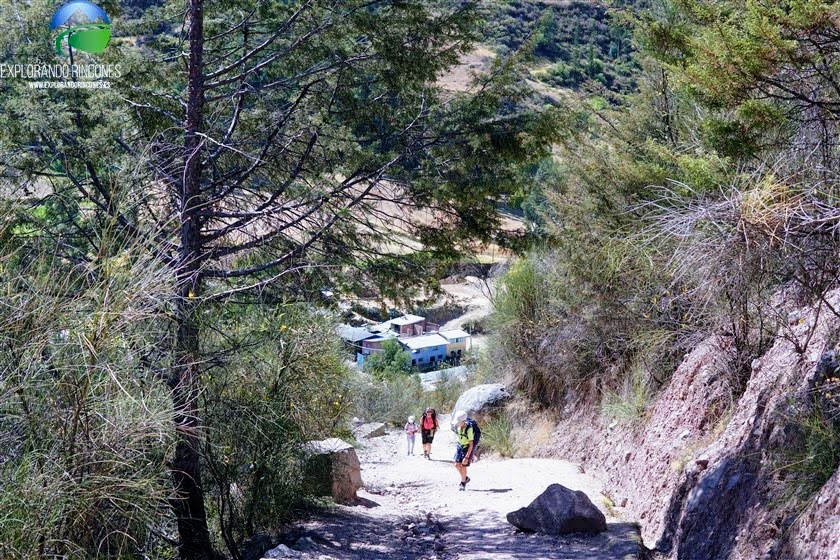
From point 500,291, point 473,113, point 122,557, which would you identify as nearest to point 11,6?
point 473,113

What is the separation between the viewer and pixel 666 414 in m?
12.2

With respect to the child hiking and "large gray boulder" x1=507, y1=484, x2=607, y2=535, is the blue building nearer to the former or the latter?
the child hiking

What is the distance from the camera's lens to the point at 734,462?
25.6 ft

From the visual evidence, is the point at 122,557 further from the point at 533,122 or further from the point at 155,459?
the point at 533,122

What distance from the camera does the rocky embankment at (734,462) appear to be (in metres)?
6.32

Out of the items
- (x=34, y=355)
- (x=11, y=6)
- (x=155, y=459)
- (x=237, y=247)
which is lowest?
(x=155, y=459)

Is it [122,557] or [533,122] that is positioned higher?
[533,122]

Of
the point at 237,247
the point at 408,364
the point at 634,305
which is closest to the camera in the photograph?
the point at 237,247

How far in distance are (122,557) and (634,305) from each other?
36.9ft

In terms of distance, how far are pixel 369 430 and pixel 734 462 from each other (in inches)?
806

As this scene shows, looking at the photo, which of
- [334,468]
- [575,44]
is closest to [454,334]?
[575,44]

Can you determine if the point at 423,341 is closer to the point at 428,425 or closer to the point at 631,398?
the point at 428,425

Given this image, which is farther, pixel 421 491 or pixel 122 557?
pixel 421 491

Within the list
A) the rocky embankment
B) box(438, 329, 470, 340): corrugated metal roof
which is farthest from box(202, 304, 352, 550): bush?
box(438, 329, 470, 340): corrugated metal roof
